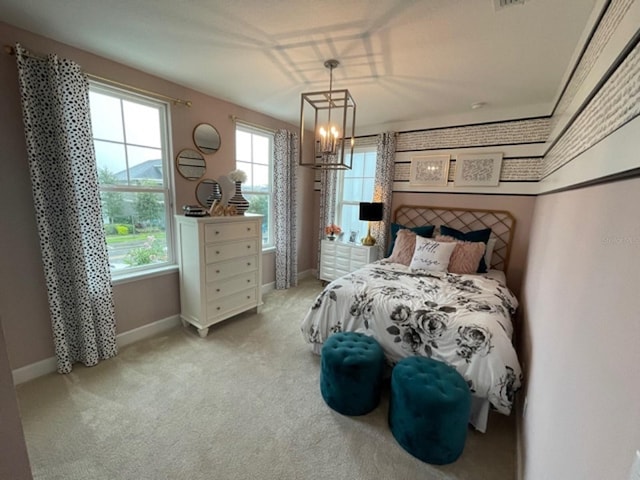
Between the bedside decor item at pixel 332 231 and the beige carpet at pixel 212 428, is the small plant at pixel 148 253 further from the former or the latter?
the bedside decor item at pixel 332 231

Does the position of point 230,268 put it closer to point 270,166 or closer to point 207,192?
point 207,192

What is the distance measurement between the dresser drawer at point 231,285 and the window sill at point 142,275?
19.3 inches

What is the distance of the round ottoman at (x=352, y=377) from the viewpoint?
1.79 m

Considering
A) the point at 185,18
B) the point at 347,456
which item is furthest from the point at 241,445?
the point at 185,18

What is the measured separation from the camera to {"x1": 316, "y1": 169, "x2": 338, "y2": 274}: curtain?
431cm

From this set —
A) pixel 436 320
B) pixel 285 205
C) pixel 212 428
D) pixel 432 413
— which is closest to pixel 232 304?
pixel 212 428

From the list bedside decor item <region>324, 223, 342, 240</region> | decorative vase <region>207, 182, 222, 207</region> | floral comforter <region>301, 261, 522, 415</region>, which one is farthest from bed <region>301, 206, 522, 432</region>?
decorative vase <region>207, 182, 222, 207</region>

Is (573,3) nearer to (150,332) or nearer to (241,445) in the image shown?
(241,445)

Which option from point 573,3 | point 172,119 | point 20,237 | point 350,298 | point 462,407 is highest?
point 573,3

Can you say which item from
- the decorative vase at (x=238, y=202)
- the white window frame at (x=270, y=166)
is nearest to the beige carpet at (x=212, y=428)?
the decorative vase at (x=238, y=202)

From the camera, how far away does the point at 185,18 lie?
5.50 feet

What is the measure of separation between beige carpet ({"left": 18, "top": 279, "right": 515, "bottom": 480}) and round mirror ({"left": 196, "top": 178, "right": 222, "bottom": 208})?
1.61 metres

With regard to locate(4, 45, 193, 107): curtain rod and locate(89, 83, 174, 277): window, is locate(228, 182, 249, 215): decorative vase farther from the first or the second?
locate(4, 45, 193, 107): curtain rod

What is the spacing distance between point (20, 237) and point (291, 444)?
2.43 m
